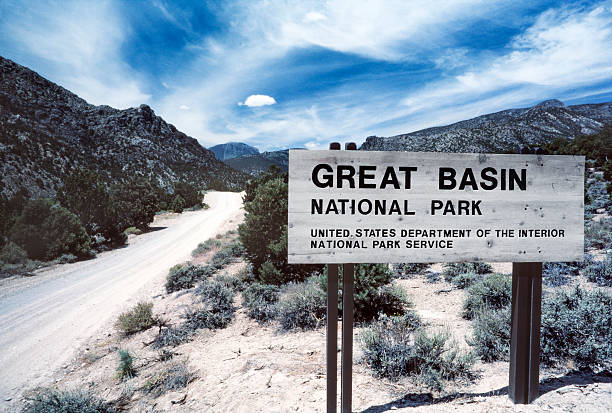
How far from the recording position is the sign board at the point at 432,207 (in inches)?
116

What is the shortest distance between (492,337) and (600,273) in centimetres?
479

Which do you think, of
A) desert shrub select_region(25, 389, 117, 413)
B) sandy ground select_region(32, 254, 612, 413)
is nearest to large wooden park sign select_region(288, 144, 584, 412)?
sandy ground select_region(32, 254, 612, 413)

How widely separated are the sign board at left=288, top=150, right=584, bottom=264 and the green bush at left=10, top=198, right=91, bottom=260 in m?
16.7

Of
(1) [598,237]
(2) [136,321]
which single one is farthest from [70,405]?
(1) [598,237]

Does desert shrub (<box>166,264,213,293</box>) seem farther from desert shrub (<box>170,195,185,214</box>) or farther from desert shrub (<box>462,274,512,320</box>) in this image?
desert shrub (<box>170,195,185,214</box>)

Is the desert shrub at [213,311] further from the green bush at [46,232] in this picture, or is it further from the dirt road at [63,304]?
the green bush at [46,232]

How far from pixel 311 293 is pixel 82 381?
445cm

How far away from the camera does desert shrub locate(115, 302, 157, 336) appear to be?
714 centimetres

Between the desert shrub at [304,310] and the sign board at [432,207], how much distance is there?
3.51 meters

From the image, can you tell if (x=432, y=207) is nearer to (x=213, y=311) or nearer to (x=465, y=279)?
(x=465, y=279)

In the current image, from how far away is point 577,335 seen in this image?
3926mm

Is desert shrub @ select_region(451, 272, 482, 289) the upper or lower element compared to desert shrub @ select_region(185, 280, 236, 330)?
upper

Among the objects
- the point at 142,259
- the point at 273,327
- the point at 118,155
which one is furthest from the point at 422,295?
the point at 118,155

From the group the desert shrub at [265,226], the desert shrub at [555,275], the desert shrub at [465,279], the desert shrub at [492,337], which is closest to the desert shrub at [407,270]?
the desert shrub at [465,279]
